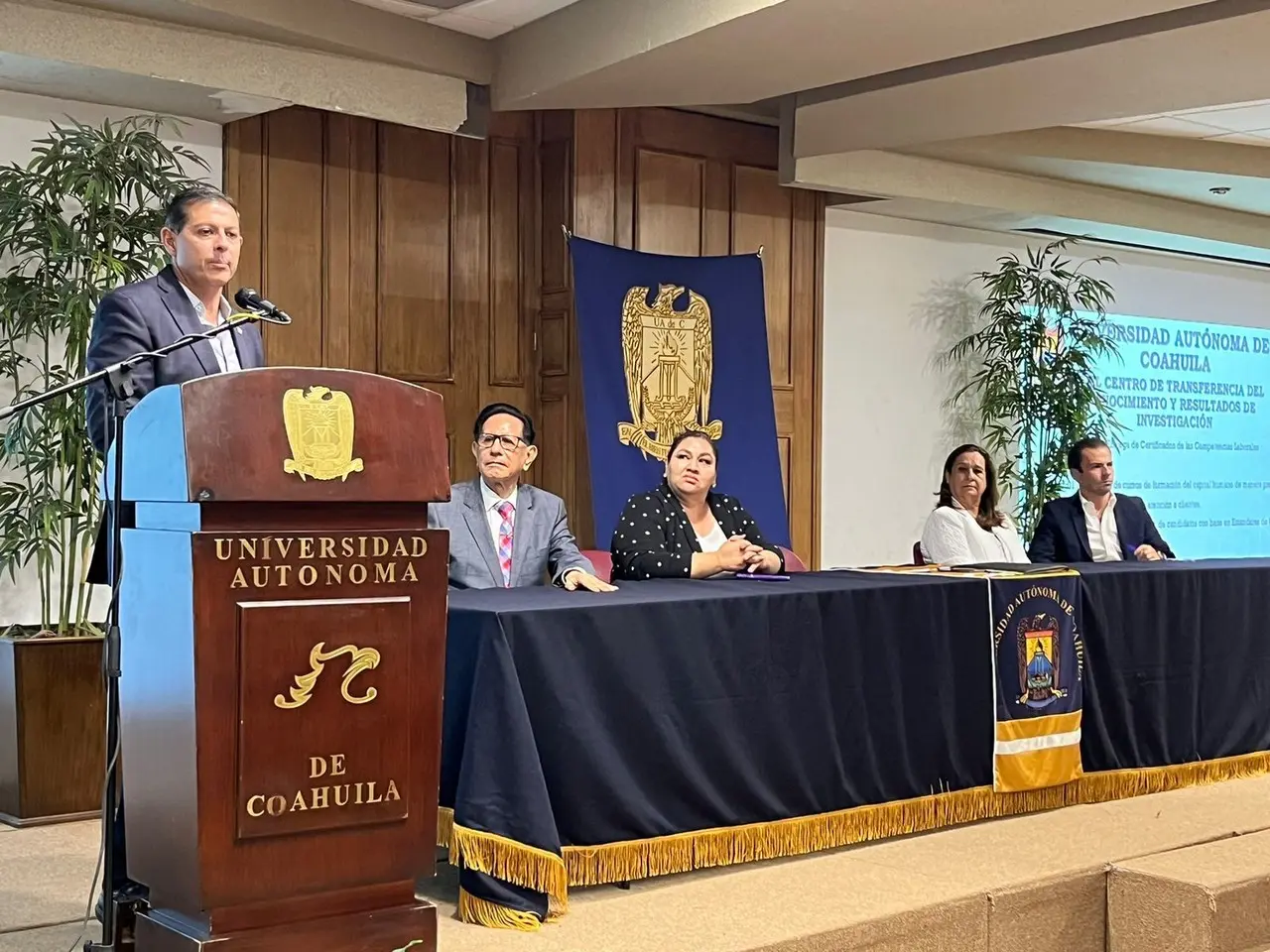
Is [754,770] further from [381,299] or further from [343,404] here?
[381,299]

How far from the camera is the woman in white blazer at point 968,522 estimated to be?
498 centimetres

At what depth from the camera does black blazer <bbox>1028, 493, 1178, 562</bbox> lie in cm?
516

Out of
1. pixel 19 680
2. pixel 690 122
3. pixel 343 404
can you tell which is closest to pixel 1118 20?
pixel 690 122

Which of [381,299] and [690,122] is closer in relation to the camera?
[381,299]

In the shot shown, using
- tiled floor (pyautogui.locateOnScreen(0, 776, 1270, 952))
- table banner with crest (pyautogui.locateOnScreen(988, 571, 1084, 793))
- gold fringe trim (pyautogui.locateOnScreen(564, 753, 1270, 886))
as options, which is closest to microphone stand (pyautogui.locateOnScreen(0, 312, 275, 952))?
tiled floor (pyautogui.locateOnScreen(0, 776, 1270, 952))

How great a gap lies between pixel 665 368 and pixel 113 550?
3742 millimetres

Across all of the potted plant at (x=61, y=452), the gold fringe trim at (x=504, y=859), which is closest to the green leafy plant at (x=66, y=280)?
the potted plant at (x=61, y=452)

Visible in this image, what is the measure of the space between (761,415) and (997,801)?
261 centimetres

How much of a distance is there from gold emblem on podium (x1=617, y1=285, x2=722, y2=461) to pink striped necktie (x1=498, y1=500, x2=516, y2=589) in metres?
2.00

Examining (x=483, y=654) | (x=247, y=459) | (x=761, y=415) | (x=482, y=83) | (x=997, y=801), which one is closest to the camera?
(x=247, y=459)

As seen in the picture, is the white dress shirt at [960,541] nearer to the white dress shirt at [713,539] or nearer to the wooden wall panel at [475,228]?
the white dress shirt at [713,539]

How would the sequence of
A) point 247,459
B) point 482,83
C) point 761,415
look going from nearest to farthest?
point 247,459
point 482,83
point 761,415

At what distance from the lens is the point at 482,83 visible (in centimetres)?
545

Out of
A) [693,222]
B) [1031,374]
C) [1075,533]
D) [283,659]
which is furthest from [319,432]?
[1031,374]
